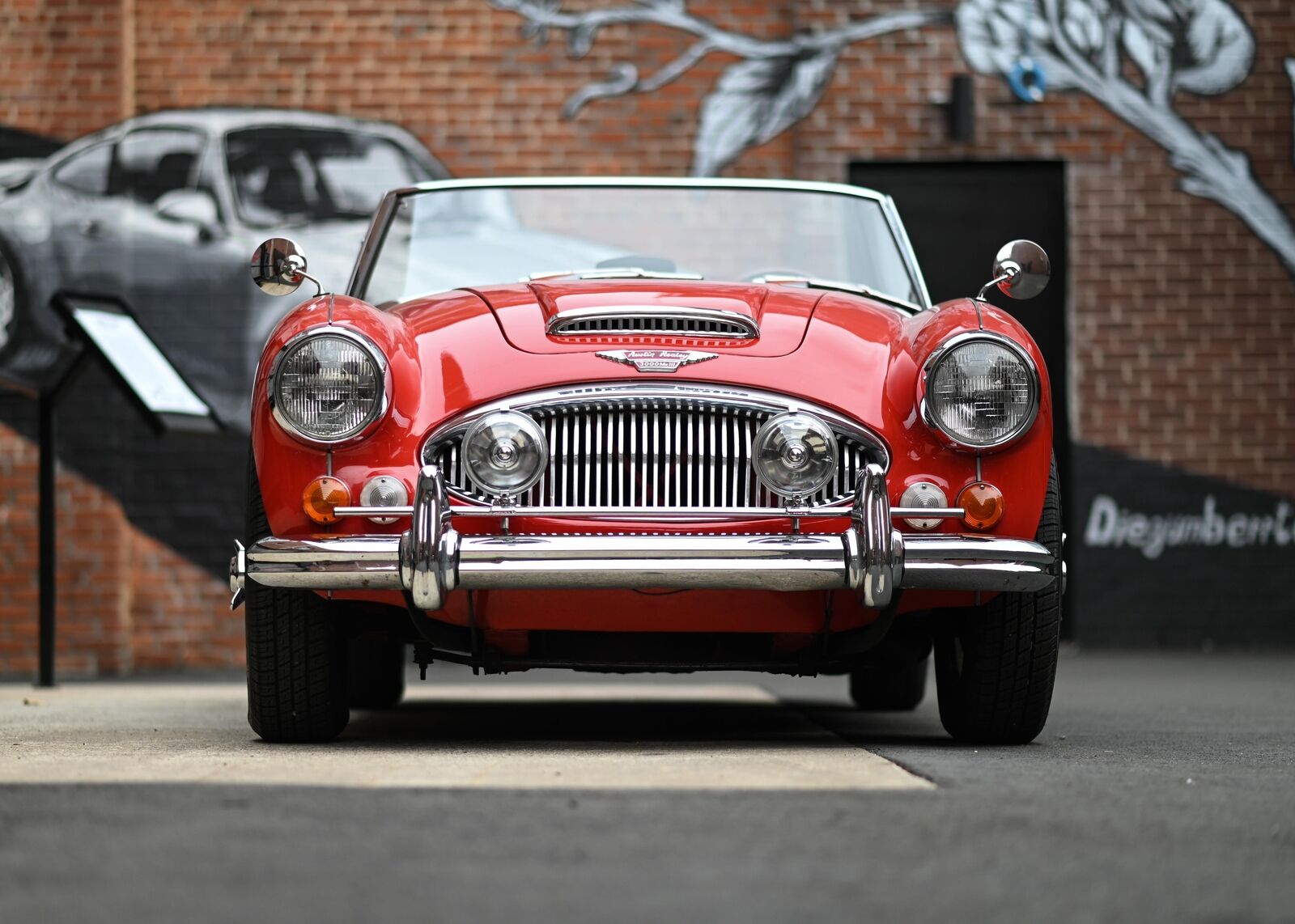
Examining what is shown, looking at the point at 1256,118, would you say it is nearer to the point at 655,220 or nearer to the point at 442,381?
the point at 655,220

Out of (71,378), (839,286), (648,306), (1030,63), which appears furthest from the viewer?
(1030,63)

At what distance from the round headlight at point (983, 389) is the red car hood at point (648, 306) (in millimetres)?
333

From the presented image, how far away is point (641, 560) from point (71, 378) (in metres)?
4.81

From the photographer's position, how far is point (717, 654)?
3.86 metres

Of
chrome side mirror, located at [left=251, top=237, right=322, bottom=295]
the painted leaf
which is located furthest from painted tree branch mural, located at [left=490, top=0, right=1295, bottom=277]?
chrome side mirror, located at [left=251, top=237, right=322, bottom=295]

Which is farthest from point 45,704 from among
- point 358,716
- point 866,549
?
point 866,549

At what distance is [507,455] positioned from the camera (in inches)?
140

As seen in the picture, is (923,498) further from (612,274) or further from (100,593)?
(100,593)

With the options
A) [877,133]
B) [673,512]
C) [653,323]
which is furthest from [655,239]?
[877,133]

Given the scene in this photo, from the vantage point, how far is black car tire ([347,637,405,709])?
18.1ft

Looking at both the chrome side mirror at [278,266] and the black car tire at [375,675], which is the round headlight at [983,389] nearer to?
the chrome side mirror at [278,266]

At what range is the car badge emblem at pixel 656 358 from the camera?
144 inches

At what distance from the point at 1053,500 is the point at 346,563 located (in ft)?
5.05

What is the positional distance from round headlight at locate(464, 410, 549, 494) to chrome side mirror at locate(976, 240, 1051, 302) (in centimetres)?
131
